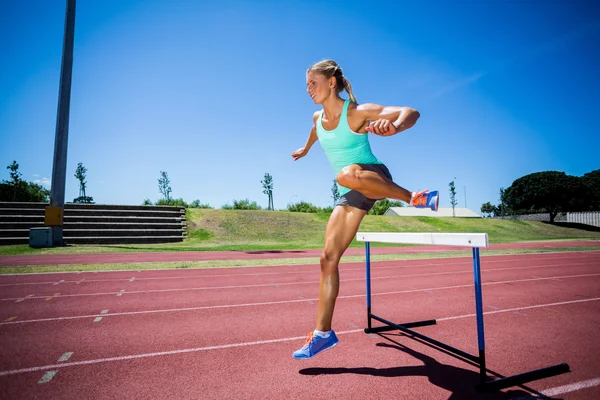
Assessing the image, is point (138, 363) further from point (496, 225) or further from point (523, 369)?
point (496, 225)

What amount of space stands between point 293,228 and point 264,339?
75.8 ft

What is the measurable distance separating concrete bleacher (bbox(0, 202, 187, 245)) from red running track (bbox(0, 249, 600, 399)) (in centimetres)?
1426

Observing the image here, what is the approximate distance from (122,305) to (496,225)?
37.6m

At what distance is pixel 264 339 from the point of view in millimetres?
3578

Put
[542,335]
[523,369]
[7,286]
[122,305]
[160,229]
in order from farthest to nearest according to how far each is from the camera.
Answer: [160,229] < [7,286] < [122,305] < [542,335] < [523,369]

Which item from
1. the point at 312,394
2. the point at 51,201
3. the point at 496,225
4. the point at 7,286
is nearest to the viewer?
the point at 312,394

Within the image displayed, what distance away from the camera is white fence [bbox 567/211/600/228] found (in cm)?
4297

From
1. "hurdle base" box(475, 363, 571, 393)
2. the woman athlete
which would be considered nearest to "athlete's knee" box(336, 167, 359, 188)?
the woman athlete

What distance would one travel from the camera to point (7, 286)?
21.4 ft

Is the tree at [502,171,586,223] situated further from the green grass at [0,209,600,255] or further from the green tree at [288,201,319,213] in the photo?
the green tree at [288,201,319,213]

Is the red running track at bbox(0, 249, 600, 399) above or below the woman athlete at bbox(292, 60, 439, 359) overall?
below

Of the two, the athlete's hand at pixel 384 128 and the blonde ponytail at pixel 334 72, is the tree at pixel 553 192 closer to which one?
the blonde ponytail at pixel 334 72

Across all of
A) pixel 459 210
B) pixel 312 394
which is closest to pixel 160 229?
pixel 312 394

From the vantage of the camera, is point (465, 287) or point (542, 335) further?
point (465, 287)
